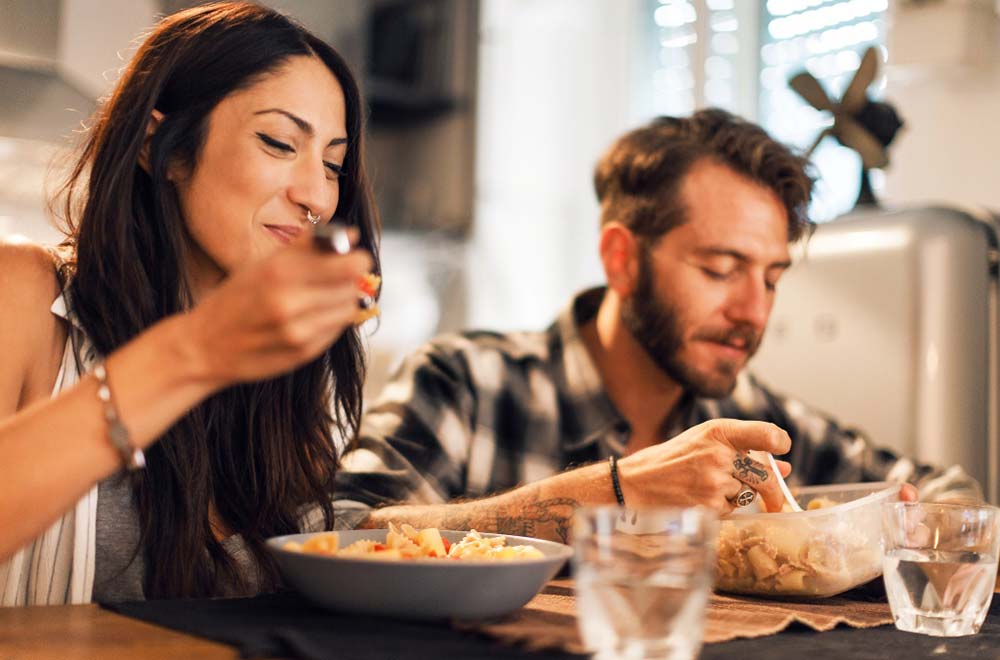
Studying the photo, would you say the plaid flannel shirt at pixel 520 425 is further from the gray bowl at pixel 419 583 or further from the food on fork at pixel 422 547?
the gray bowl at pixel 419 583

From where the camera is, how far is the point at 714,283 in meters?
1.80

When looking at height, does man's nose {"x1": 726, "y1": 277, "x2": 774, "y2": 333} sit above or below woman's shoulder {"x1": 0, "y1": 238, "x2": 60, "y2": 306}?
below

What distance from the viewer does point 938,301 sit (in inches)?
86.5

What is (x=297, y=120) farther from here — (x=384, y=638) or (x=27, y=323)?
(x=384, y=638)

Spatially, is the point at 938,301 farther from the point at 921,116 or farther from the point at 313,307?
the point at 313,307

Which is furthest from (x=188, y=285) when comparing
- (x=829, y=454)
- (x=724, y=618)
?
(x=829, y=454)

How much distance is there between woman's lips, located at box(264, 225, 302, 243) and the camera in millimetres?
1176

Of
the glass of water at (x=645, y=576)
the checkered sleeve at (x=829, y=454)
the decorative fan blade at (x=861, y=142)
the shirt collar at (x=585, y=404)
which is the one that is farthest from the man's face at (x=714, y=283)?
the glass of water at (x=645, y=576)

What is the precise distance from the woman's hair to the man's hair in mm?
726

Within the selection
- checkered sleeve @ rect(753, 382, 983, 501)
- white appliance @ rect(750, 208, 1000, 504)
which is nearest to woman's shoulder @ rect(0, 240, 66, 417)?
checkered sleeve @ rect(753, 382, 983, 501)

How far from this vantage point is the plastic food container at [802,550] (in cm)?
104

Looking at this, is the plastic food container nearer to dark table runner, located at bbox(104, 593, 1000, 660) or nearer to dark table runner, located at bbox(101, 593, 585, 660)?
dark table runner, located at bbox(104, 593, 1000, 660)

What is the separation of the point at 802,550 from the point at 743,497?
0.09m

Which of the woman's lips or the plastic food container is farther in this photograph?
the woman's lips
